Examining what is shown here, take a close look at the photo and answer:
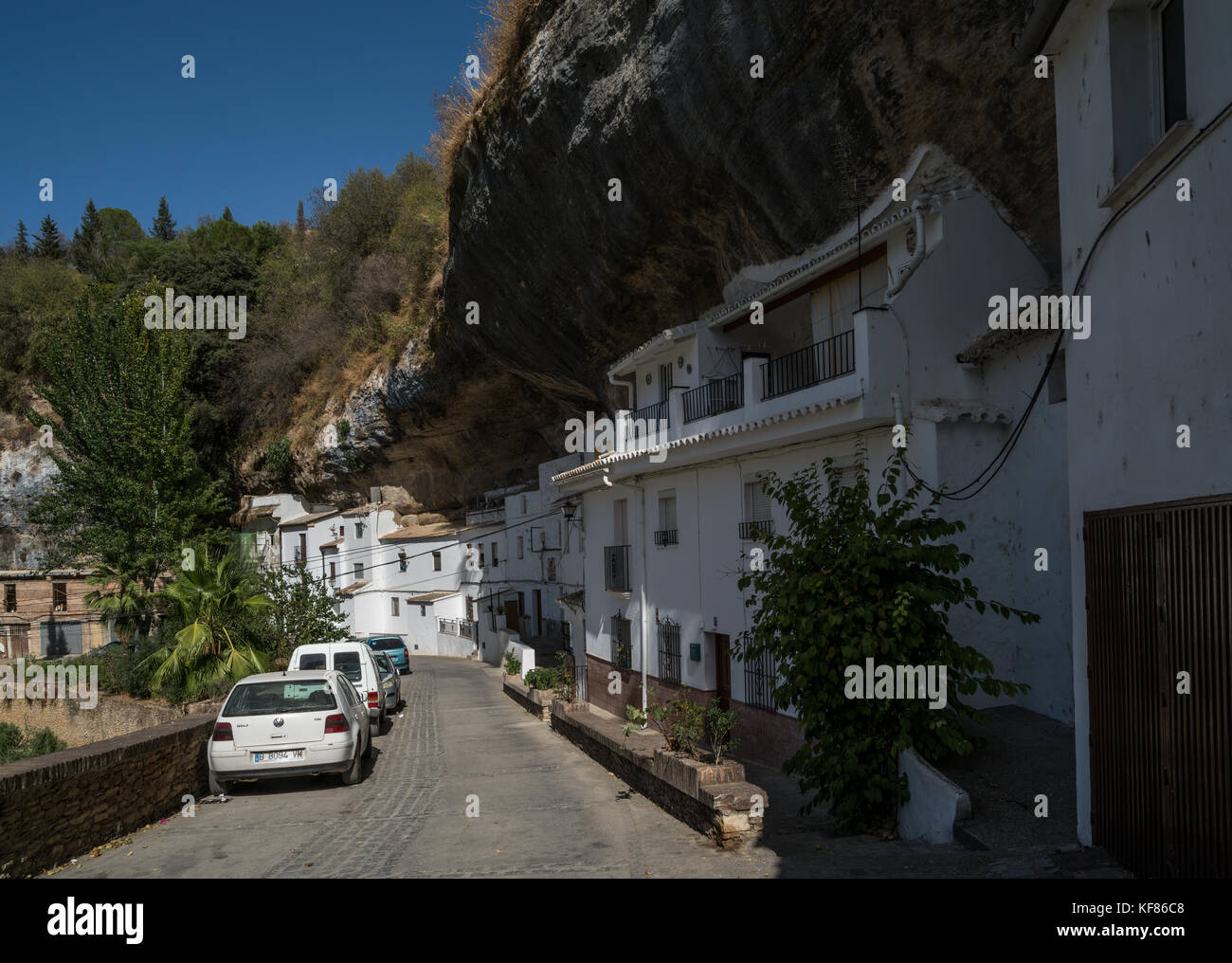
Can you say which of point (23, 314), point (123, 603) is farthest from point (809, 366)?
point (23, 314)

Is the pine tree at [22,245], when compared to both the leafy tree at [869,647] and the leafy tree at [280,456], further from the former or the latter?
the leafy tree at [869,647]

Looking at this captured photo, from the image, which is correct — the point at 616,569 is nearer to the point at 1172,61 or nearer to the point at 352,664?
the point at 352,664

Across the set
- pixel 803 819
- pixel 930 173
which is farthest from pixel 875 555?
pixel 930 173

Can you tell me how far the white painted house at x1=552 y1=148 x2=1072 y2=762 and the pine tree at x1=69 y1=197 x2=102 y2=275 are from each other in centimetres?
5898

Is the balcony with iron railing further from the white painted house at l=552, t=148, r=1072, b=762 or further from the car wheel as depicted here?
the car wheel

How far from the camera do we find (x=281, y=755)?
35.5 feet

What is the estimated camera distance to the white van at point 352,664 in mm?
17125

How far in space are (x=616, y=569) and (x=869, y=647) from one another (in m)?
13.1

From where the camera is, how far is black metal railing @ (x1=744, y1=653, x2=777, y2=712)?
14.6 meters

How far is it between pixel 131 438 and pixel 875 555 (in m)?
25.8

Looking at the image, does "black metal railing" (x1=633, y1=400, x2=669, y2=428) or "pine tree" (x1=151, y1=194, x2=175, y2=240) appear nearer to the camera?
"black metal railing" (x1=633, y1=400, x2=669, y2=428)

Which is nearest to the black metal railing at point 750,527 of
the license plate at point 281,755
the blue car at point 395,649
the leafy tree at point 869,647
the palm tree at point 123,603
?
the leafy tree at point 869,647

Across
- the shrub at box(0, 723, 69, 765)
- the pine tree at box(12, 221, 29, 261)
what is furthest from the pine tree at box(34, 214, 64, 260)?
the shrub at box(0, 723, 69, 765)

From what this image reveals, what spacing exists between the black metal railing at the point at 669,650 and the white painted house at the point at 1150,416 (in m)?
11.5
